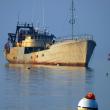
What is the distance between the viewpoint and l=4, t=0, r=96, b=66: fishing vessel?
10125 centimetres

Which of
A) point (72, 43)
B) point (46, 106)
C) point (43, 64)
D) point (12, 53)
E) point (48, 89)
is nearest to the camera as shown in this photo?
point (46, 106)

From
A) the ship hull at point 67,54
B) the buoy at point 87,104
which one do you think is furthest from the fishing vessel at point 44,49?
the buoy at point 87,104

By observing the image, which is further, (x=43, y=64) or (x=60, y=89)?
(x=43, y=64)

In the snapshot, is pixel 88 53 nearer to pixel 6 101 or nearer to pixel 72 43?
pixel 72 43

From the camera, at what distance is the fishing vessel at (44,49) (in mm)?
101250

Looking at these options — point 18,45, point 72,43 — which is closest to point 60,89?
point 72,43

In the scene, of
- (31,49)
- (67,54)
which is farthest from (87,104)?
(31,49)

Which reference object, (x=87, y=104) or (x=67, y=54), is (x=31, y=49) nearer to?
(x=67, y=54)

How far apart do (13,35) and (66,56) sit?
65.5ft

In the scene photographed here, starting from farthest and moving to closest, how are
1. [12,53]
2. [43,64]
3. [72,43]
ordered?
[12,53] < [43,64] < [72,43]

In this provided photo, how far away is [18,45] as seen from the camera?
115 metres

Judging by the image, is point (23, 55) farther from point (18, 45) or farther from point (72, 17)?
point (72, 17)

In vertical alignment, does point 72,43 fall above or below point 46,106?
above

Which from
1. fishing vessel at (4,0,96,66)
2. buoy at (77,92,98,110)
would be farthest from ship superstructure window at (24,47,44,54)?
buoy at (77,92,98,110)
